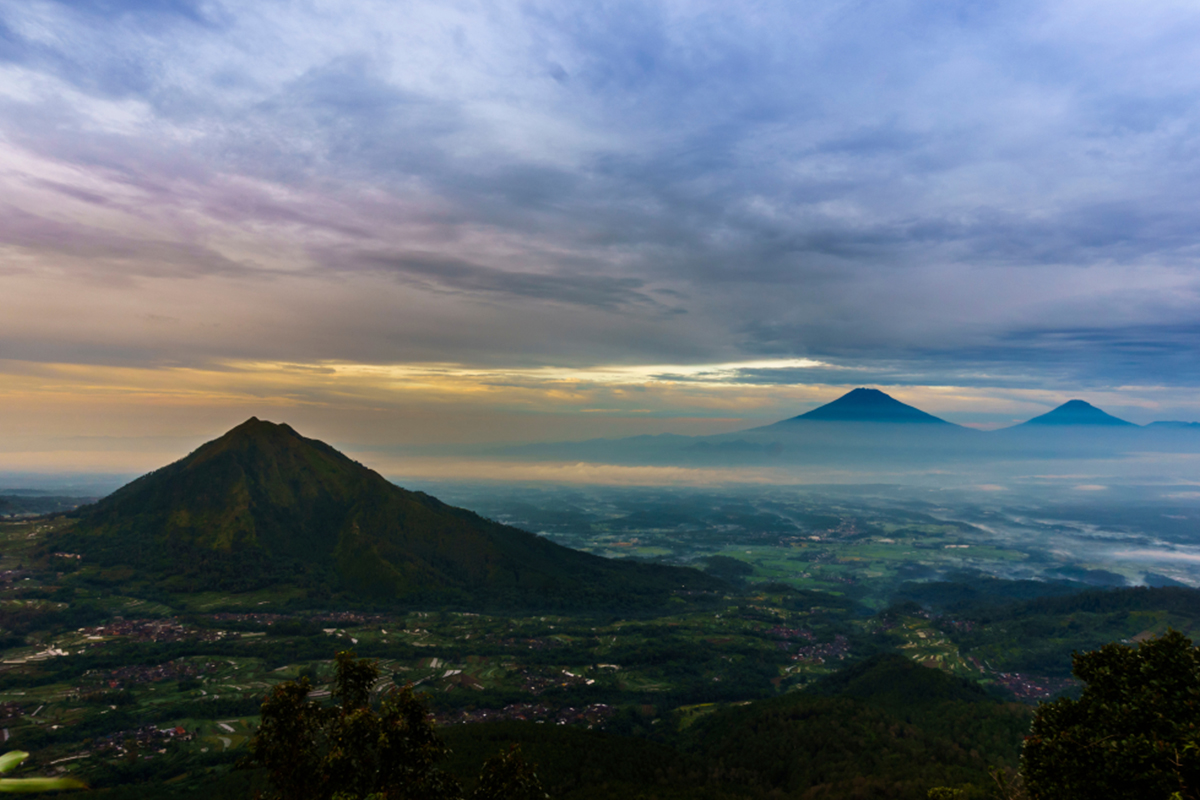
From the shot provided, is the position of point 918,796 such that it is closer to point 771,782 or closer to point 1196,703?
point 771,782

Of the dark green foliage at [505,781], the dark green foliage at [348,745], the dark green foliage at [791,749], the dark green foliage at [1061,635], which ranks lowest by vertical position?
the dark green foliage at [1061,635]

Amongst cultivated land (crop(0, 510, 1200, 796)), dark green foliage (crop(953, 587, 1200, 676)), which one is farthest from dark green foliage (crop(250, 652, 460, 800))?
dark green foliage (crop(953, 587, 1200, 676))

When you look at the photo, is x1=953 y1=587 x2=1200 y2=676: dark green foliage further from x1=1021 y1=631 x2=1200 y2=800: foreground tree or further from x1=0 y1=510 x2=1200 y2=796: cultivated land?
x1=1021 y1=631 x2=1200 y2=800: foreground tree

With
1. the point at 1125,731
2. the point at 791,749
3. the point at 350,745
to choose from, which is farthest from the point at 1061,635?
the point at 350,745

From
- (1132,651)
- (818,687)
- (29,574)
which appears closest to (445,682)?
(818,687)

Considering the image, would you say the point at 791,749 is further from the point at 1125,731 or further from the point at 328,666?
the point at 328,666

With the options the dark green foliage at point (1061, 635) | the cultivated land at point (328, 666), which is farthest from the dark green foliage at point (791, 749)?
the dark green foliage at point (1061, 635)

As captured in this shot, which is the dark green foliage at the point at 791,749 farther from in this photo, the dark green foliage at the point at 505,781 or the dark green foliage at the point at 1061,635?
the dark green foliage at the point at 505,781
